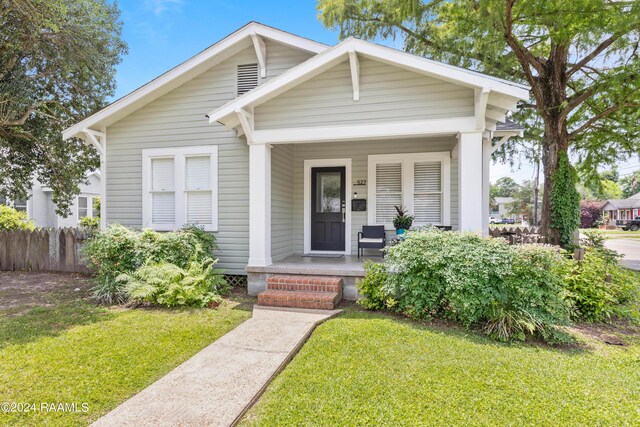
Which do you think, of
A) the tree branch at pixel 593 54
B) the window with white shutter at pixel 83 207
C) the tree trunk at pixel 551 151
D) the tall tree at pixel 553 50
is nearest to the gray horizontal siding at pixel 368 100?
the tall tree at pixel 553 50

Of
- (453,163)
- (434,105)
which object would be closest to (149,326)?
(434,105)

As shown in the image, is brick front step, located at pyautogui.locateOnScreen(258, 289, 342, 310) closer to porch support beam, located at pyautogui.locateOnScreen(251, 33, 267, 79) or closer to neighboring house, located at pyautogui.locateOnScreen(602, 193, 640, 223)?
porch support beam, located at pyautogui.locateOnScreen(251, 33, 267, 79)

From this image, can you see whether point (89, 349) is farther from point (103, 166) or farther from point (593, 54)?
point (593, 54)

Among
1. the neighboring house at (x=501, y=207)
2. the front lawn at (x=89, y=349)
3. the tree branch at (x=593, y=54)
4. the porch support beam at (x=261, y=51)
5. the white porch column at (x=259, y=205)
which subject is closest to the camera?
the front lawn at (x=89, y=349)

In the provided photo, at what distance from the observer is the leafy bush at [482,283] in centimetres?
418

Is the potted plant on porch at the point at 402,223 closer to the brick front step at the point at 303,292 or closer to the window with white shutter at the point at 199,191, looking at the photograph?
the brick front step at the point at 303,292

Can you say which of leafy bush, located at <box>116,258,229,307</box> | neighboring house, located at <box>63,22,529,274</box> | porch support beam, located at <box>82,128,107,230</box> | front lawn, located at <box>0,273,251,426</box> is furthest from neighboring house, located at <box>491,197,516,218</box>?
front lawn, located at <box>0,273,251,426</box>

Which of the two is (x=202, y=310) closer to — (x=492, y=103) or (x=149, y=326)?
(x=149, y=326)

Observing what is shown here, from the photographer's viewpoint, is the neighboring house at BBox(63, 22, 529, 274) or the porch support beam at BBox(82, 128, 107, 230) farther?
the porch support beam at BBox(82, 128, 107, 230)

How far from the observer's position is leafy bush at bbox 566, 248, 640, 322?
195 inches

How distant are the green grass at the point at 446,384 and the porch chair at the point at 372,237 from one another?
10.5ft

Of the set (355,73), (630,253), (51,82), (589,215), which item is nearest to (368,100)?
(355,73)

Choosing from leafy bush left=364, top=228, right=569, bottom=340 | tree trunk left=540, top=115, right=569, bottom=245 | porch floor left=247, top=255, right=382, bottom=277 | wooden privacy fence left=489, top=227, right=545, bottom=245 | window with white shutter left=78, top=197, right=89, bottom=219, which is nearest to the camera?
leafy bush left=364, top=228, right=569, bottom=340

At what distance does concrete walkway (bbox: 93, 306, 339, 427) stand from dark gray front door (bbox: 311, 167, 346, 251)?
12.0 ft
